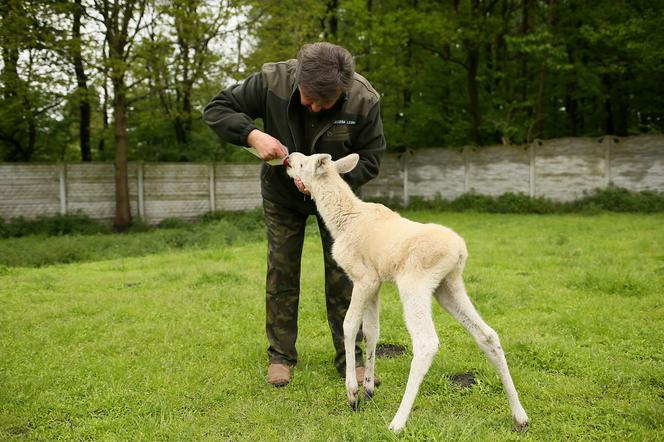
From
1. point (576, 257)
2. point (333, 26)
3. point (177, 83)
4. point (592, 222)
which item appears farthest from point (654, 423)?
point (333, 26)

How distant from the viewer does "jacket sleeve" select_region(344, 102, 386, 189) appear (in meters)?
4.83

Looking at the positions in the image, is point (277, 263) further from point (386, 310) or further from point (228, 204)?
point (228, 204)

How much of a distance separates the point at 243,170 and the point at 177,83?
394 cm

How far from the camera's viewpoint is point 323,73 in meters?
4.15

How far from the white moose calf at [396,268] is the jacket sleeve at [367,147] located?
369 mm

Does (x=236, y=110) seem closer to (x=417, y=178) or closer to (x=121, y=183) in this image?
(x=121, y=183)

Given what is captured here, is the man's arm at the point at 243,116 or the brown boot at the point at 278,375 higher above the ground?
the man's arm at the point at 243,116

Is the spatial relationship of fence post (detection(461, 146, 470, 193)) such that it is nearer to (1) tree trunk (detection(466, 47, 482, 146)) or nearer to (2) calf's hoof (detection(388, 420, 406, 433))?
(1) tree trunk (detection(466, 47, 482, 146))

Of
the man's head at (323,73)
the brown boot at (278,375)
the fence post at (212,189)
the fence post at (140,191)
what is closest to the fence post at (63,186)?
the fence post at (140,191)

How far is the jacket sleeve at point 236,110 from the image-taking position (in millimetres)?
4699

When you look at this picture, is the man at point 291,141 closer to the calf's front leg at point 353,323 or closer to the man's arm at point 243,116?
the man's arm at point 243,116

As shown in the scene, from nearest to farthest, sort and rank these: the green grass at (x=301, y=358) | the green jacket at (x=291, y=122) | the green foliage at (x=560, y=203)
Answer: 1. the green grass at (x=301, y=358)
2. the green jacket at (x=291, y=122)
3. the green foliage at (x=560, y=203)

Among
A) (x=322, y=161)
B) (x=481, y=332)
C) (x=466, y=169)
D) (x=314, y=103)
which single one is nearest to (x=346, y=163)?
(x=322, y=161)

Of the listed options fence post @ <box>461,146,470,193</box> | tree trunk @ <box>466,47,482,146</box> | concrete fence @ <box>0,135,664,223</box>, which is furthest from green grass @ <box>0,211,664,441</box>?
tree trunk @ <box>466,47,482,146</box>
